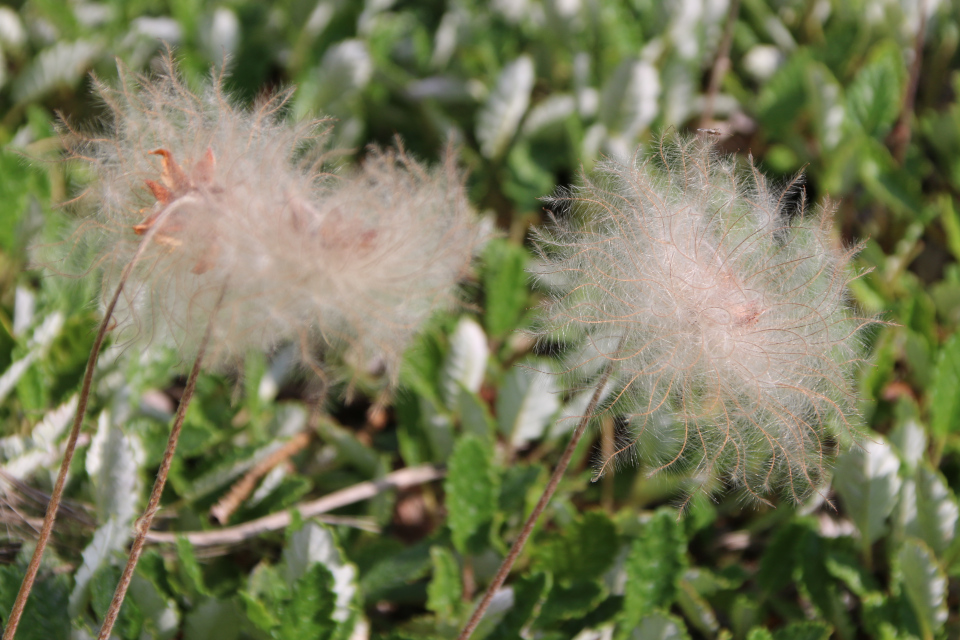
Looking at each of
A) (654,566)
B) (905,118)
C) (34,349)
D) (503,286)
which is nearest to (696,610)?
(654,566)

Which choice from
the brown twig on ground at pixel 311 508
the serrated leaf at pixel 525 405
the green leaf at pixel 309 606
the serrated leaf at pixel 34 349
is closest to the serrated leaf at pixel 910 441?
the serrated leaf at pixel 525 405

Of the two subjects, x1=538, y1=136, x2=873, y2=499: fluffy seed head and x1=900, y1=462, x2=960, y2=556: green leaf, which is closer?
x1=538, y1=136, x2=873, y2=499: fluffy seed head

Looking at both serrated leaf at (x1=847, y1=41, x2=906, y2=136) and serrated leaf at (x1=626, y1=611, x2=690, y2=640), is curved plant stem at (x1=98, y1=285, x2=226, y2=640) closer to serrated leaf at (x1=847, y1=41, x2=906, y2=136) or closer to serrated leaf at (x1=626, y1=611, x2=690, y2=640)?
serrated leaf at (x1=626, y1=611, x2=690, y2=640)

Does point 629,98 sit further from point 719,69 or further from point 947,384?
point 947,384

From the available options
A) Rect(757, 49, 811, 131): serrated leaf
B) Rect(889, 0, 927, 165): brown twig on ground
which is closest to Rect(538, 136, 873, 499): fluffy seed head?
Rect(757, 49, 811, 131): serrated leaf

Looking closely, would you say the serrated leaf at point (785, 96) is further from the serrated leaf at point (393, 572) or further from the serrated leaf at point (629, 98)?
the serrated leaf at point (393, 572)
